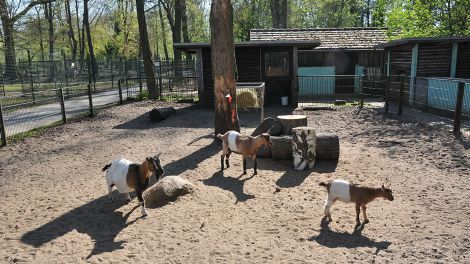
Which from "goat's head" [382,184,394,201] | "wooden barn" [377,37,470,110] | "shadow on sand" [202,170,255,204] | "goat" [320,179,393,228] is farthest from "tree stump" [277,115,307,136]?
"wooden barn" [377,37,470,110]

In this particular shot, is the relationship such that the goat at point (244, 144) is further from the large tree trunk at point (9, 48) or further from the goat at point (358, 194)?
the large tree trunk at point (9, 48)

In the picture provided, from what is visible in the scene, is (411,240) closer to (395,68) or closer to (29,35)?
(395,68)

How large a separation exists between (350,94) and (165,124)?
41.0 feet

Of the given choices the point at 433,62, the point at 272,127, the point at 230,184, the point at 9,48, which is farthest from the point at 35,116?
the point at 433,62

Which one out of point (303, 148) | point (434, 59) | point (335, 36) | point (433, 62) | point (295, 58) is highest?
point (335, 36)

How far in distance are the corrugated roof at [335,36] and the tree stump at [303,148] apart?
50.2 ft

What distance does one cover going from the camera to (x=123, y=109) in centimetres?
1675

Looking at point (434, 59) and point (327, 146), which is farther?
point (434, 59)

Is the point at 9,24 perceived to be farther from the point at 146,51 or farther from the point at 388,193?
the point at 388,193

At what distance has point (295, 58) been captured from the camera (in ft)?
55.0

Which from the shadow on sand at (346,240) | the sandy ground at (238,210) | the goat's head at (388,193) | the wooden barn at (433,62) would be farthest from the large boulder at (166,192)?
the wooden barn at (433,62)

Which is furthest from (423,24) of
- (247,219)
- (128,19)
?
(128,19)

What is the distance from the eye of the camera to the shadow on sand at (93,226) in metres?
4.82

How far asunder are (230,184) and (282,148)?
177 centimetres
